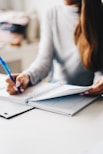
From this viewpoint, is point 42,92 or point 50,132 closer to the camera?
point 50,132

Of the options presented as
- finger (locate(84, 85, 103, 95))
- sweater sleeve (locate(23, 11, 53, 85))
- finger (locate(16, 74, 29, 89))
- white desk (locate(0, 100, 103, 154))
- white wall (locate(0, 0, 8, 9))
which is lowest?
white wall (locate(0, 0, 8, 9))

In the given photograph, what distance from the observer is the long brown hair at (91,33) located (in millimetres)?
1316

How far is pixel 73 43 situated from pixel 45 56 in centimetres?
17

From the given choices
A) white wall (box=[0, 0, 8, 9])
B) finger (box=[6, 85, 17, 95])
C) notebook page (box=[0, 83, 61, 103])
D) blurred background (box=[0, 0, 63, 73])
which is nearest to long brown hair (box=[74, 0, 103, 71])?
notebook page (box=[0, 83, 61, 103])

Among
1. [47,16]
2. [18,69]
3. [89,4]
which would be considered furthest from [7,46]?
[89,4]

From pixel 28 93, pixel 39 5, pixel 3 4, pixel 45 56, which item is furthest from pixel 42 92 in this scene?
pixel 3 4

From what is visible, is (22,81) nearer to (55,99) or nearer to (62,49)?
(55,99)

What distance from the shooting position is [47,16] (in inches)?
59.1

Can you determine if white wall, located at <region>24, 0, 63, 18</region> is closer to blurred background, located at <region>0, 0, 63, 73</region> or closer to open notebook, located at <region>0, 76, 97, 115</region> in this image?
blurred background, located at <region>0, 0, 63, 73</region>

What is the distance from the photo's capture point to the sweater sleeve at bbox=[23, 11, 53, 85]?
4.22ft

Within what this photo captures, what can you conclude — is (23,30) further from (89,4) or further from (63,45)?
(89,4)

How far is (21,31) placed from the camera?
242cm

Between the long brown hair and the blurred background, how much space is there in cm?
96

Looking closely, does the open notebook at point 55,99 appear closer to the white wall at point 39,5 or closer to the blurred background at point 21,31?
the blurred background at point 21,31
